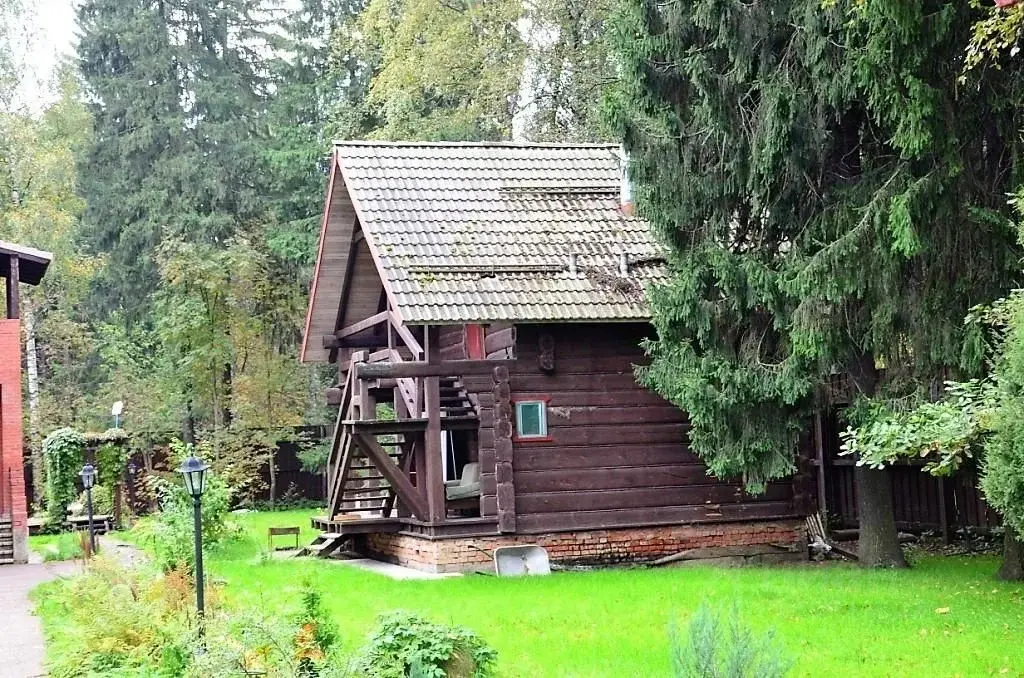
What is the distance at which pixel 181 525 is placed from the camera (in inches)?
580

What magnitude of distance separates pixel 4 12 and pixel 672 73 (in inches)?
1010

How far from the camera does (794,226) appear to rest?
15133 millimetres

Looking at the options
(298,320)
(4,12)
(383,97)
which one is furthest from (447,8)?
(4,12)

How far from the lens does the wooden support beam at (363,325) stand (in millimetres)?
19203

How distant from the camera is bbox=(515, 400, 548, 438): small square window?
56.9 ft

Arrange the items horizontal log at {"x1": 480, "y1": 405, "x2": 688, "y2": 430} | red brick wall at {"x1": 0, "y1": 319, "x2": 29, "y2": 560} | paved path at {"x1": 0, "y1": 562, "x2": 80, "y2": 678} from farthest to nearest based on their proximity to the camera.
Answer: red brick wall at {"x1": 0, "y1": 319, "x2": 29, "y2": 560}
horizontal log at {"x1": 480, "y1": 405, "x2": 688, "y2": 430}
paved path at {"x1": 0, "y1": 562, "x2": 80, "y2": 678}

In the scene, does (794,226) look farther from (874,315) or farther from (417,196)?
(417,196)

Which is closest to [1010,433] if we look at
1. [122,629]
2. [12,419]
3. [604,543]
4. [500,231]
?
[122,629]

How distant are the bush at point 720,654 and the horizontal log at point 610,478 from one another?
11.1 metres

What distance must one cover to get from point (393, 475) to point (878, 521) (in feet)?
20.1

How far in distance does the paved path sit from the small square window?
6.40 metres

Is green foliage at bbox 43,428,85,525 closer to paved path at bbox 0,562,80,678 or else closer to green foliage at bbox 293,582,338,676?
paved path at bbox 0,562,80,678

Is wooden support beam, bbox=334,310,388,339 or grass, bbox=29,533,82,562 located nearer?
wooden support beam, bbox=334,310,388,339

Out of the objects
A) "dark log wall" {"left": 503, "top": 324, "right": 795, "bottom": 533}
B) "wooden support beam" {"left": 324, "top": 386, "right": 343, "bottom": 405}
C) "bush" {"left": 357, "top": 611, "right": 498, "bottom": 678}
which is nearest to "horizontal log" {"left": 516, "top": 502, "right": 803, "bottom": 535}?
"dark log wall" {"left": 503, "top": 324, "right": 795, "bottom": 533}
